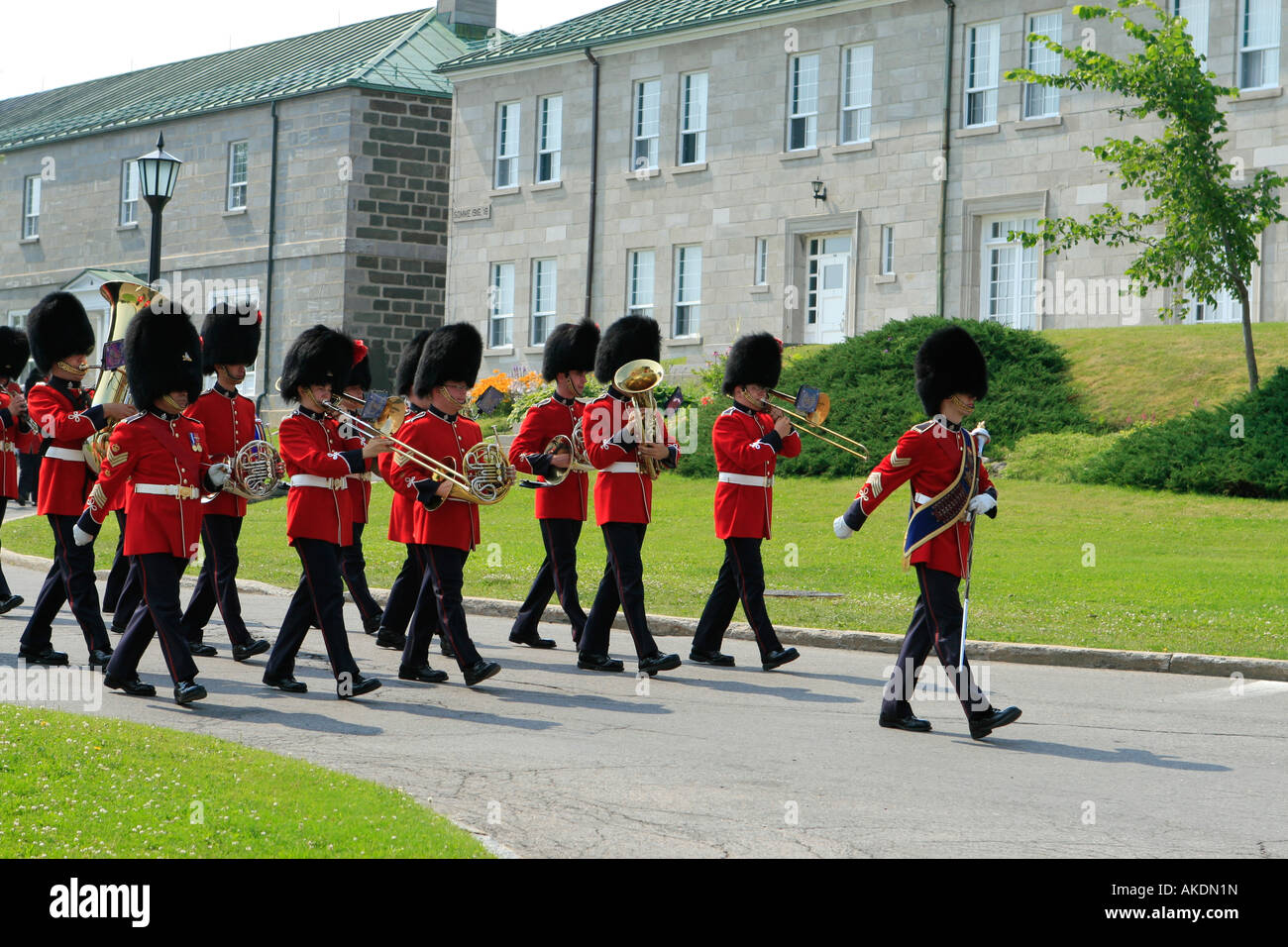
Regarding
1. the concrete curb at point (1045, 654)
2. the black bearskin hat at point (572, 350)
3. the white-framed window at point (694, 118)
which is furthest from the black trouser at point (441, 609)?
the white-framed window at point (694, 118)

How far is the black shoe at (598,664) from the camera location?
10.9 metres

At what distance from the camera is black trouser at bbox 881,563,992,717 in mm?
8547

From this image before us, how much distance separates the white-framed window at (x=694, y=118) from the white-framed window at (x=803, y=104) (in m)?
1.95

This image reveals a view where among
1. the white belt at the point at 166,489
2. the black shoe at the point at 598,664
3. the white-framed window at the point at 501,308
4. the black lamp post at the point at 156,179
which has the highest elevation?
the white-framed window at the point at 501,308

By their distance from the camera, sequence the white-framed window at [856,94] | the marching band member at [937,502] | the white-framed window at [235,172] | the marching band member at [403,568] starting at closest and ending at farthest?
the marching band member at [937,502] < the marching band member at [403,568] < the white-framed window at [856,94] < the white-framed window at [235,172]

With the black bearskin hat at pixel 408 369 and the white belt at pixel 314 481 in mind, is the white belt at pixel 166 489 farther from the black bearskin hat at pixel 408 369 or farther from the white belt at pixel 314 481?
the black bearskin hat at pixel 408 369

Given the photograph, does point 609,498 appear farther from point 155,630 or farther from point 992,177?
point 992,177

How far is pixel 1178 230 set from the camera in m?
21.8

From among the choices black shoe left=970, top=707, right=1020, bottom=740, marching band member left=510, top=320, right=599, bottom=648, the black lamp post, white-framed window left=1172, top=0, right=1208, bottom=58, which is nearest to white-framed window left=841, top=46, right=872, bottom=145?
white-framed window left=1172, top=0, right=1208, bottom=58

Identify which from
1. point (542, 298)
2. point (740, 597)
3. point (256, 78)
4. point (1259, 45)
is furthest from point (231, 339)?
point (256, 78)

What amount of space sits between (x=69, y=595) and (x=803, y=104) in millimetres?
23325

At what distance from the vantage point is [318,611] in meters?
9.26

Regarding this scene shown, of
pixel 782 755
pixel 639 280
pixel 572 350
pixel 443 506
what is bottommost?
pixel 782 755

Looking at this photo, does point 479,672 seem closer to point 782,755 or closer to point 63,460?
point 782,755
